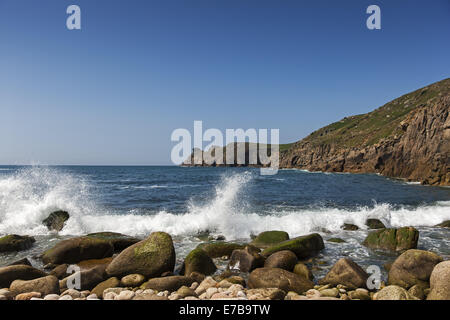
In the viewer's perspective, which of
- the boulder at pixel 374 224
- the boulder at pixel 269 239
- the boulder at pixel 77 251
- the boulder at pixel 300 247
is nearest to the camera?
the boulder at pixel 77 251

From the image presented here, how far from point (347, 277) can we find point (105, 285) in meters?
6.27

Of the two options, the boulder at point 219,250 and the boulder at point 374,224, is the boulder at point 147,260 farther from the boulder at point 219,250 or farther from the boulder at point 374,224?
the boulder at point 374,224

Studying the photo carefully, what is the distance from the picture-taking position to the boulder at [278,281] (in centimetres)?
632

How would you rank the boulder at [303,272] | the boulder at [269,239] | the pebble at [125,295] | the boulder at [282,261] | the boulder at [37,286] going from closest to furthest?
the pebble at [125,295] → the boulder at [37,286] → the boulder at [303,272] → the boulder at [282,261] → the boulder at [269,239]

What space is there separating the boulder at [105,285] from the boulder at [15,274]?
186cm

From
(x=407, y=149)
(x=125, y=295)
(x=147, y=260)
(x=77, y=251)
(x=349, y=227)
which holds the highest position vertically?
(x=407, y=149)

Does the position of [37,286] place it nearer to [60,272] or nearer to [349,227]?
[60,272]

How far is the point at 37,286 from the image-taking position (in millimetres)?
5984

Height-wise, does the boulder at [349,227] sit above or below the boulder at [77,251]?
below

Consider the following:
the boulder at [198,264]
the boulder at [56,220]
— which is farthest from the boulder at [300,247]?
the boulder at [56,220]

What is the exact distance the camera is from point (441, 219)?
15.4 m

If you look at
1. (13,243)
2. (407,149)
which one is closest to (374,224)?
(13,243)

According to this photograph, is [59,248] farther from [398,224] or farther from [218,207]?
[398,224]
